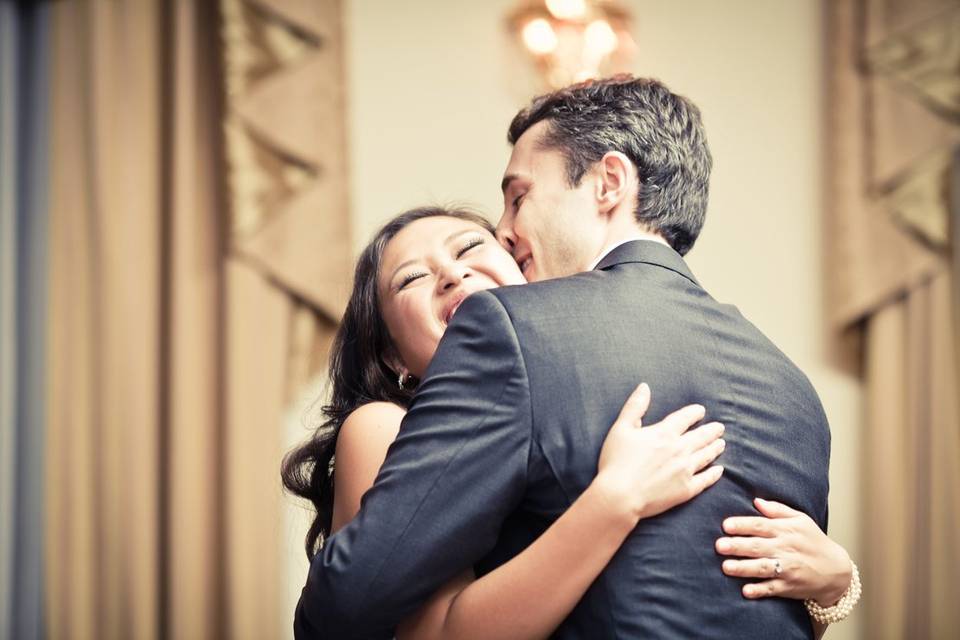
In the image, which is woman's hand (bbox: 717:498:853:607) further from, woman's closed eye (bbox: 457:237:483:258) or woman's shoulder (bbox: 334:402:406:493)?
woman's closed eye (bbox: 457:237:483:258)

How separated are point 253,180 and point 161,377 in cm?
76

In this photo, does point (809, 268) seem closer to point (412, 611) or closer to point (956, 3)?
point (956, 3)

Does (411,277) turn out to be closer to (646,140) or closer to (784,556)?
(646,140)

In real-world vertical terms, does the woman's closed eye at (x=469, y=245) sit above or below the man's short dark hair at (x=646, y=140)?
below

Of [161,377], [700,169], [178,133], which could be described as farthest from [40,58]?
[700,169]

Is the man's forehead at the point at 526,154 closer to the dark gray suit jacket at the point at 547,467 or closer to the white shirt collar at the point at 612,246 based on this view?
the white shirt collar at the point at 612,246

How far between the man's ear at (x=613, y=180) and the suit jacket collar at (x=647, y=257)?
0.12m

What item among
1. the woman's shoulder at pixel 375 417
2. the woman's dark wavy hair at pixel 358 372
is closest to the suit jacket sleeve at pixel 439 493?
the woman's shoulder at pixel 375 417

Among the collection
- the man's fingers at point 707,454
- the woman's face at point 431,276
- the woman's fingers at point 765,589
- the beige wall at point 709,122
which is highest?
the beige wall at point 709,122

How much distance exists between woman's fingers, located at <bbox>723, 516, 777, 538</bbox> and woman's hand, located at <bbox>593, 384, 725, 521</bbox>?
0.06m

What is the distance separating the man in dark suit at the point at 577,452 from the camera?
1231 millimetres

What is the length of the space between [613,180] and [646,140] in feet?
0.30

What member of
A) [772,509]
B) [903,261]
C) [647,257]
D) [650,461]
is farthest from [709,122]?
[650,461]

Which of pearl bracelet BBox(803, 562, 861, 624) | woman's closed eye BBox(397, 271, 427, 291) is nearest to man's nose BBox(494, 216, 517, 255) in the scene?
woman's closed eye BBox(397, 271, 427, 291)
